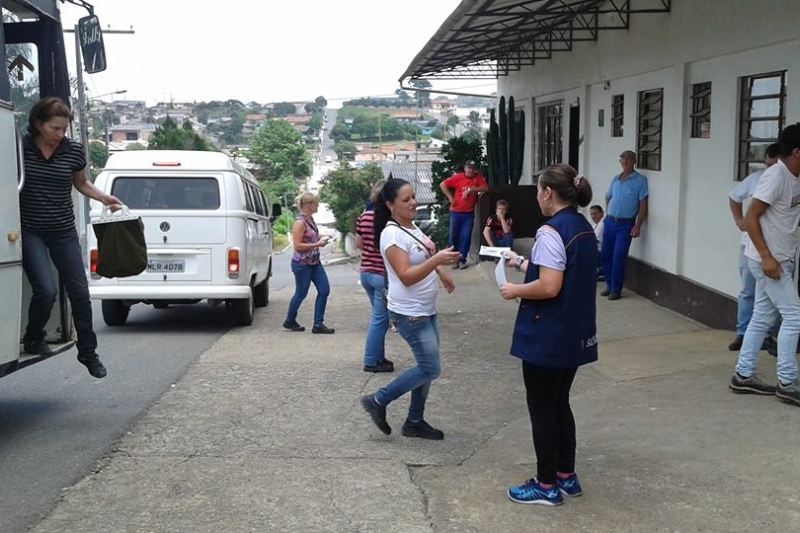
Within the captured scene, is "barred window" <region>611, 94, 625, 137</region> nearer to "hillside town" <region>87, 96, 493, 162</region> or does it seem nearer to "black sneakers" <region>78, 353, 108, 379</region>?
"black sneakers" <region>78, 353, 108, 379</region>

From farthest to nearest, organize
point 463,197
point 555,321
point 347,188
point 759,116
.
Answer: point 347,188 → point 463,197 → point 759,116 → point 555,321

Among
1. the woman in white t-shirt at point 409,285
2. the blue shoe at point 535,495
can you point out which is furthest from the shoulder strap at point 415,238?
the blue shoe at point 535,495

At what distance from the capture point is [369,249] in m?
8.77

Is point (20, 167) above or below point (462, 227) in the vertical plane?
above

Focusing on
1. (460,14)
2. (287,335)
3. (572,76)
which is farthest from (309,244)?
(572,76)

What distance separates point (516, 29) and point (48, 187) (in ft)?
31.6

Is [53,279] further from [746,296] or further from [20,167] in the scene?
Answer: [746,296]

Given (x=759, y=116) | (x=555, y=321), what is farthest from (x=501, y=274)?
(x=759, y=116)

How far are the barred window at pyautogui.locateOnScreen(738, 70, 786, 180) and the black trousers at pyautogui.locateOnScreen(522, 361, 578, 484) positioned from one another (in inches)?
193

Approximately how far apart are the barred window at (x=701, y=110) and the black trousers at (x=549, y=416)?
6.26 metres

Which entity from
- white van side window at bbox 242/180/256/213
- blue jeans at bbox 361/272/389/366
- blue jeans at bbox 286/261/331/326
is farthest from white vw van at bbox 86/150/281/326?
blue jeans at bbox 361/272/389/366

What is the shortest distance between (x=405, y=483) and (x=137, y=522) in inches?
58.6

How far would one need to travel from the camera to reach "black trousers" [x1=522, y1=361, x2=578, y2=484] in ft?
15.8

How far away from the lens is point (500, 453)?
19.4 ft
